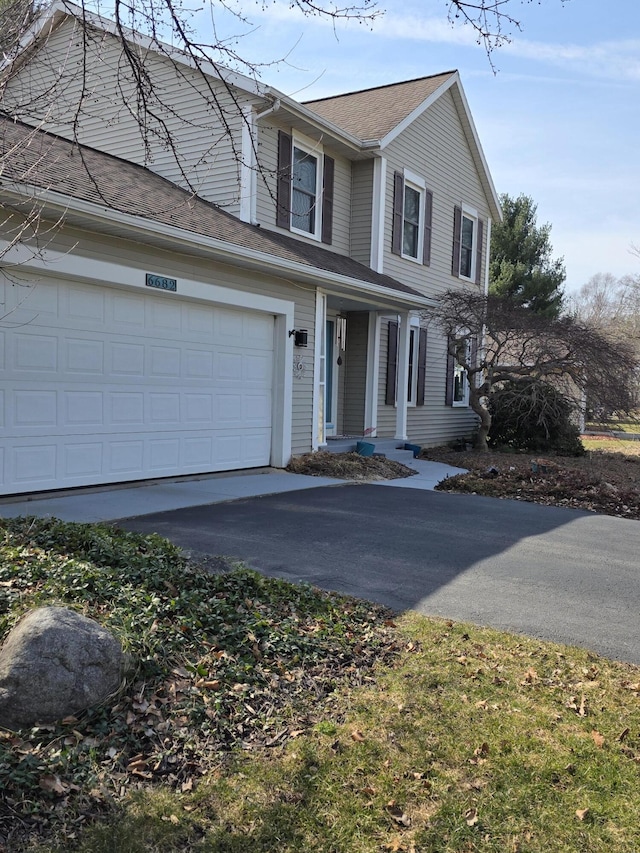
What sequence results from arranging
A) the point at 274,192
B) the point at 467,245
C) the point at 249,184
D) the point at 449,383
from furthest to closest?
1. the point at 467,245
2. the point at 449,383
3. the point at 274,192
4. the point at 249,184

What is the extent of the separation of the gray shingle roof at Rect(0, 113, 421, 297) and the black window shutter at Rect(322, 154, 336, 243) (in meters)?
0.63

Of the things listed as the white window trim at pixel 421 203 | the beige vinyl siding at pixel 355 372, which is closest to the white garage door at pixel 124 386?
the beige vinyl siding at pixel 355 372

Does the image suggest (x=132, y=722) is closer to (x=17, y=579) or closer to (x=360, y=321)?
(x=17, y=579)

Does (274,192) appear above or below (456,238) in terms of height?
below

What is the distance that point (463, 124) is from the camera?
706 inches

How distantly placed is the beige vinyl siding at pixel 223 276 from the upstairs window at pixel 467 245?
7.26 m

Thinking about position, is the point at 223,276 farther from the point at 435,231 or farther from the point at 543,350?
the point at 435,231

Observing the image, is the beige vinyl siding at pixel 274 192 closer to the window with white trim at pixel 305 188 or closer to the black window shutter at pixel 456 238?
the window with white trim at pixel 305 188

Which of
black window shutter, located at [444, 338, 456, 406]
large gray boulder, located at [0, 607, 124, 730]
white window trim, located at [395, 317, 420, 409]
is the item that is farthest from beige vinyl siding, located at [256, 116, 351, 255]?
large gray boulder, located at [0, 607, 124, 730]

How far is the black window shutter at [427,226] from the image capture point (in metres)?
16.3

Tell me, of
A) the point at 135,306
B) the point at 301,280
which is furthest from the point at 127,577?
the point at 301,280

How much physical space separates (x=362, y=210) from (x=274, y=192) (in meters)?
3.23

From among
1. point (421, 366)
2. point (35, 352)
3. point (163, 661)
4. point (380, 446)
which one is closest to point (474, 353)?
point (421, 366)

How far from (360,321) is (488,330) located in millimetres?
2573
